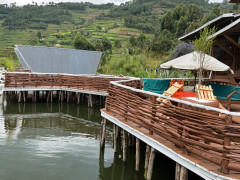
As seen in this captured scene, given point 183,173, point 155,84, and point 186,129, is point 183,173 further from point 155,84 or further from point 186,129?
point 155,84

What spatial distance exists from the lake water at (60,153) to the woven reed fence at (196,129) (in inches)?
81.0

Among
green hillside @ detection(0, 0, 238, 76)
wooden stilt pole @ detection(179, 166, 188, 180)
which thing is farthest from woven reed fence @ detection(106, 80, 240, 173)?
green hillside @ detection(0, 0, 238, 76)

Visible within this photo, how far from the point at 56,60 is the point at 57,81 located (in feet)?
13.1

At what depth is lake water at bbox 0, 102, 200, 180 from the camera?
8312mm

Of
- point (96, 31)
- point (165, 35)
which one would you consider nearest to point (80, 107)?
point (165, 35)

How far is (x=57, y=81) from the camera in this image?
20.0 m

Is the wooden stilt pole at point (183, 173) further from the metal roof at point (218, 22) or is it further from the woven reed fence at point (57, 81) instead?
the woven reed fence at point (57, 81)

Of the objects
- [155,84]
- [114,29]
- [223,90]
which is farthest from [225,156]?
[114,29]

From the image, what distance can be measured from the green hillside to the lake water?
41.5 feet

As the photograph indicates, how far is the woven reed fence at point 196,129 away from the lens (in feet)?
15.5

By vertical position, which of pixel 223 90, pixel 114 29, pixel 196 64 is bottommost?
pixel 223 90

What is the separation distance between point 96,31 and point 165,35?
1303 inches

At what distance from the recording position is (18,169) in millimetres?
8469

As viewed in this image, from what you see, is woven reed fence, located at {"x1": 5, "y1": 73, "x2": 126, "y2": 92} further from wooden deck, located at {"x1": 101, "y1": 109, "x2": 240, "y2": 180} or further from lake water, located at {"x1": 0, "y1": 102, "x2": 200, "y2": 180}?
wooden deck, located at {"x1": 101, "y1": 109, "x2": 240, "y2": 180}
